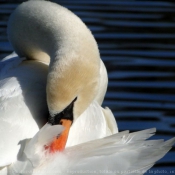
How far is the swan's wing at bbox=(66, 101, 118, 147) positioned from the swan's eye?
8.3 inches

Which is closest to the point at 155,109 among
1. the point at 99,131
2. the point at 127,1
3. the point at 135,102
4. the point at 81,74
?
the point at 135,102

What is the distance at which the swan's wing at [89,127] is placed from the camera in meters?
6.84

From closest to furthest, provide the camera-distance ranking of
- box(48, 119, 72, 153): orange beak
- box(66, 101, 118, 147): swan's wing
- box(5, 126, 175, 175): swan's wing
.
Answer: box(5, 126, 175, 175): swan's wing
box(48, 119, 72, 153): orange beak
box(66, 101, 118, 147): swan's wing

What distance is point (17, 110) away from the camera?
21.6 ft

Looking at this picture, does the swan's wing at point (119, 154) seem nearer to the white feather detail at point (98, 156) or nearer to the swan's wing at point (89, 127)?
the white feather detail at point (98, 156)

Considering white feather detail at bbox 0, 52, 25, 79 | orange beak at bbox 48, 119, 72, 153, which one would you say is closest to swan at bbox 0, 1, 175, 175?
orange beak at bbox 48, 119, 72, 153

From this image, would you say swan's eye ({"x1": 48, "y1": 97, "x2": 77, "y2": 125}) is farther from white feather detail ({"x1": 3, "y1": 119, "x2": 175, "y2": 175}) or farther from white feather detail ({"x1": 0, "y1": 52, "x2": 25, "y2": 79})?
white feather detail ({"x1": 0, "y1": 52, "x2": 25, "y2": 79})

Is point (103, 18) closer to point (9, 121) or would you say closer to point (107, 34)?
point (107, 34)

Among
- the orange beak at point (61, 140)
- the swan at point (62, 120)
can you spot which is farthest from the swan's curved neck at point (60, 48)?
the orange beak at point (61, 140)

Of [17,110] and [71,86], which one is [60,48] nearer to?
[71,86]

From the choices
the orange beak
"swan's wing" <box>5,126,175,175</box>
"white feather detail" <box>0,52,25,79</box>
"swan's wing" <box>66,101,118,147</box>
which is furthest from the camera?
"white feather detail" <box>0,52,25,79</box>

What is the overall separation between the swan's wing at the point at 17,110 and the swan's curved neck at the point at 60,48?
0.18m

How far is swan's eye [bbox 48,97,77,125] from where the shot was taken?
653 cm

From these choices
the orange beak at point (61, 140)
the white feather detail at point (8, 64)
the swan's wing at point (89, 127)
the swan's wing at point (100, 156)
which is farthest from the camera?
the white feather detail at point (8, 64)
